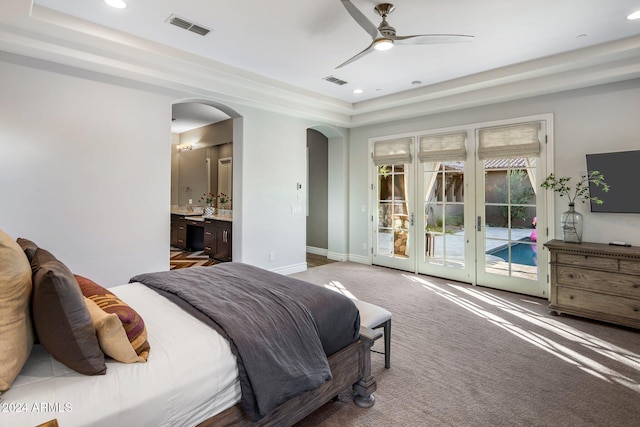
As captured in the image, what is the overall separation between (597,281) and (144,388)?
14.0 ft

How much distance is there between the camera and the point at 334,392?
202cm

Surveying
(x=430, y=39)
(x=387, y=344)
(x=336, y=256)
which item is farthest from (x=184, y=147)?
(x=387, y=344)

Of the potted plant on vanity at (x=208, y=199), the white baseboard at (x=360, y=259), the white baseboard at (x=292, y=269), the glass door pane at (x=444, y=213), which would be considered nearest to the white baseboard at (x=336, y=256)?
the white baseboard at (x=360, y=259)

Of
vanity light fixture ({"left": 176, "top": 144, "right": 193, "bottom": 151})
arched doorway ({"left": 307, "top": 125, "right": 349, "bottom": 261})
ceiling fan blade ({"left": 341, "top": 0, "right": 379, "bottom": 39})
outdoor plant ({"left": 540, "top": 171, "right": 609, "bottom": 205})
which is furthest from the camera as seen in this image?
vanity light fixture ({"left": 176, "top": 144, "right": 193, "bottom": 151})

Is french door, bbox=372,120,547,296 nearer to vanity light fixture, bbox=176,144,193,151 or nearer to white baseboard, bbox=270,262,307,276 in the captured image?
white baseboard, bbox=270,262,307,276

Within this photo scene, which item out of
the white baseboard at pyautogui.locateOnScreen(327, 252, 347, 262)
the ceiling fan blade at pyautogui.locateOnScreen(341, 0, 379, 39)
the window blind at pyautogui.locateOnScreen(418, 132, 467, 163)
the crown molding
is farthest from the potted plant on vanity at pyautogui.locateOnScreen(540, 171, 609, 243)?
the white baseboard at pyautogui.locateOnScreen(327, 252, 347, 262)

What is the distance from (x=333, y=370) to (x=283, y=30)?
3115 mm

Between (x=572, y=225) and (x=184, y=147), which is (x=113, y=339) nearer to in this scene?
(x=572, y=225)

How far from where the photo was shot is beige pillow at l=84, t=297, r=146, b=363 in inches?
54.2

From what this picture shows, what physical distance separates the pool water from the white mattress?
4387 mm

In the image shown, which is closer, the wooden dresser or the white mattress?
the white mattress

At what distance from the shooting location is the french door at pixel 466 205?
449cm

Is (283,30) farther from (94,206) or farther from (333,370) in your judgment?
(333,370)

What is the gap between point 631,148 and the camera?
12.3 feet
